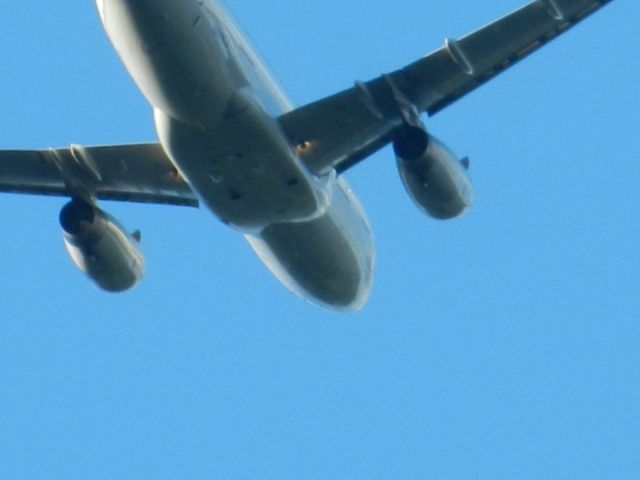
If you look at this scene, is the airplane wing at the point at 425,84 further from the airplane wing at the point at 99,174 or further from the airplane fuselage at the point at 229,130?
the airplane wing at the point at 99,174

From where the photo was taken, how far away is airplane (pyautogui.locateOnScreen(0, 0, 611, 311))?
3312 centimetres

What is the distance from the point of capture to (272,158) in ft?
113

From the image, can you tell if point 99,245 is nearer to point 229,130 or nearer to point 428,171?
point 229,130

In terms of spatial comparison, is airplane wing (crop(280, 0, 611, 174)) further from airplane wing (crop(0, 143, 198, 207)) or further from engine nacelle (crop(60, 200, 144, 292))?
engine nacelle (crop(60, 200, 144, 292))

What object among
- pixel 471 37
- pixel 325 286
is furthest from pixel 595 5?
pixel 325 286

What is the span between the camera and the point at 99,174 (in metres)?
38.4

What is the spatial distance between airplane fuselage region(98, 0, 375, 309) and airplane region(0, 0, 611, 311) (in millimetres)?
23

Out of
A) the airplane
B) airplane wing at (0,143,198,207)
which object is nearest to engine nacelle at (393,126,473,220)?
the airplane

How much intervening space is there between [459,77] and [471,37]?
2.77 feet

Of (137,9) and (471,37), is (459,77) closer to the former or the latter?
(471,37)

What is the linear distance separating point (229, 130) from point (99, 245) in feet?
19.0

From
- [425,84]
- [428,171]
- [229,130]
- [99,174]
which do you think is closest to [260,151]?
[229,130]

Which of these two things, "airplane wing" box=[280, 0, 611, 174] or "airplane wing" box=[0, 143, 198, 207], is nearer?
"airplane wing" box=[280, 0, 611, 174]

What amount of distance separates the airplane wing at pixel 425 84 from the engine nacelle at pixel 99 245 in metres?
4.95
